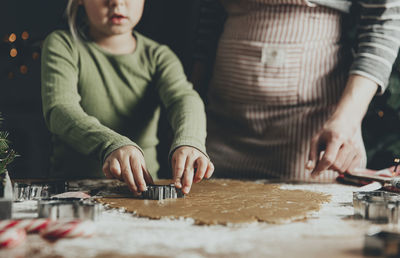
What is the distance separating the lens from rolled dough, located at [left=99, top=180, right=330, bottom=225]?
32.1 inches

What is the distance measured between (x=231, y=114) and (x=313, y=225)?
89 cm

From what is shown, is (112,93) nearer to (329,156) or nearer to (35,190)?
(35,190)

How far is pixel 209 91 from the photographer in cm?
173

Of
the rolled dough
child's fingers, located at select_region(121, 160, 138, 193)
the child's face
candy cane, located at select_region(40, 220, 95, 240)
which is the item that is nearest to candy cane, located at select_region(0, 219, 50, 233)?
candy cane, located at select_region(40, 220, 95, 240)

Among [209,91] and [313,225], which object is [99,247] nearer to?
[313,225]

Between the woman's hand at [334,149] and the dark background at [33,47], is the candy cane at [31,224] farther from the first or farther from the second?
the dark background at [33,47]

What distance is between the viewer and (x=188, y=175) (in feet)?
3.40

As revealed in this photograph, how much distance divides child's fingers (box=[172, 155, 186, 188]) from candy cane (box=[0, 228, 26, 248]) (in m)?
0.42

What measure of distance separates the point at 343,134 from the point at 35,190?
2.68ft

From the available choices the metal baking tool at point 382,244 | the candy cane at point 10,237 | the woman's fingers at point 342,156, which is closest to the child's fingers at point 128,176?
the candy cane at point 10,237

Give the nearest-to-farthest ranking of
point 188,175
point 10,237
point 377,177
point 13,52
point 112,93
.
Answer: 1. point 10,237
2. point 188,175
3. point 377,177
4. point 112,93
5. point 13,52

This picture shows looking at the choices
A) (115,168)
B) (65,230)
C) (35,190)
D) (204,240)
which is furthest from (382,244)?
(35,190)

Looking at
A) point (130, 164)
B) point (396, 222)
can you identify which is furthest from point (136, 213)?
point (396, 222)

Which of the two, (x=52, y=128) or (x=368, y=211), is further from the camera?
(x=52, y=128)
